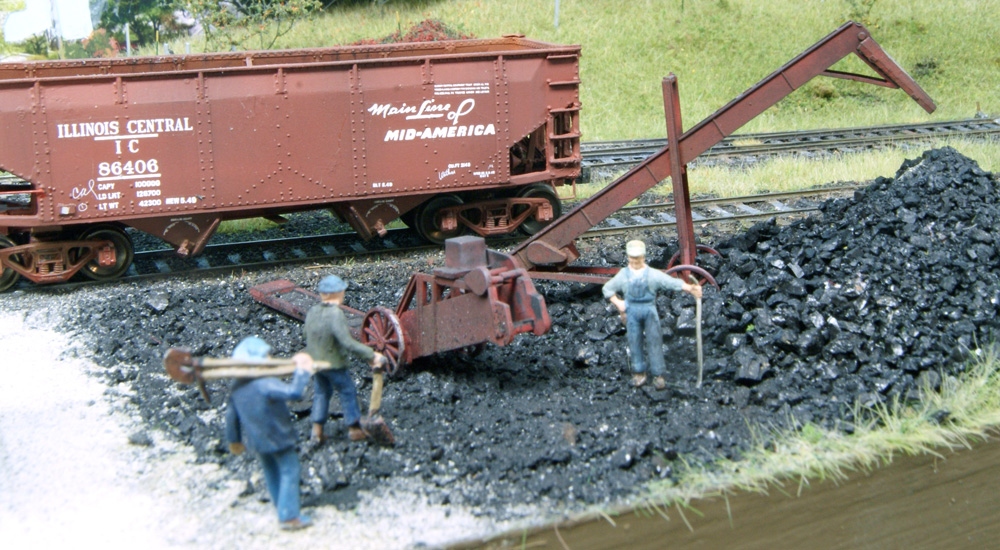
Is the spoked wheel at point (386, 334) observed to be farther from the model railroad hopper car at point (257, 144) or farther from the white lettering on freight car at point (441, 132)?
the white lettering on freight car at point (441, 132)

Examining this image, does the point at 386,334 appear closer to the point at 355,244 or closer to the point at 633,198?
the point at 633,198

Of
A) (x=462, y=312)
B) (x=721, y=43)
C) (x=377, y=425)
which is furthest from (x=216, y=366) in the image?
(x=721, y=43)

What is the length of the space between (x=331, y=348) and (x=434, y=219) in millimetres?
6156

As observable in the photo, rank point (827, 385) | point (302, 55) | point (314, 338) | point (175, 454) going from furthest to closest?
point (302, 55), point (827, 385), point (175, 454), point (314, 338)

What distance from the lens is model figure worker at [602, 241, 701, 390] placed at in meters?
6.75

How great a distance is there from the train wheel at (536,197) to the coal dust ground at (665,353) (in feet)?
9.35

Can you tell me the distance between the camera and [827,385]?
281 inches

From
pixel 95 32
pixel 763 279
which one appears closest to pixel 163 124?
pixel 763 279

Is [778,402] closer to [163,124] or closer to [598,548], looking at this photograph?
[598,548]

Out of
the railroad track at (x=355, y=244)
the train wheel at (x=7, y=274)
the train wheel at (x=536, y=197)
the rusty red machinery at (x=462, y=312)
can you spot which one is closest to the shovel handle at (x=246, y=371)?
the rusty red machinery at (x=462, y=312)

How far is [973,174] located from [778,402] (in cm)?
405

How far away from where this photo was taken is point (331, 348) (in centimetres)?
609

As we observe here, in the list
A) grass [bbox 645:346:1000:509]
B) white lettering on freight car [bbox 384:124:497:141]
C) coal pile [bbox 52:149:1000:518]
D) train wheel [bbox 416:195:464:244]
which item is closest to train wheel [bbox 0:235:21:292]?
coal pile [bbox 52:149:1000:518]

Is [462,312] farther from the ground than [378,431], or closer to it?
farther from the ground
